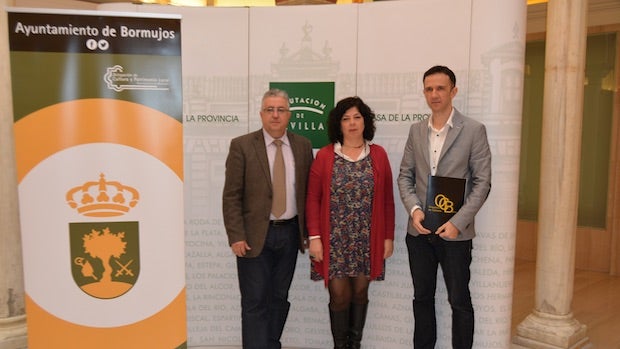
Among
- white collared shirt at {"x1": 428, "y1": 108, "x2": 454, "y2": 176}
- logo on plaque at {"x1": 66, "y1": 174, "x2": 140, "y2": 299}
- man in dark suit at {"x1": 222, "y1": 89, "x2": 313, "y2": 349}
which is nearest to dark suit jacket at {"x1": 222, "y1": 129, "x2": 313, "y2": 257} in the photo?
man in dark suit at {"x1": 222, "y1": 89, "x2": 313, "y2": 349}

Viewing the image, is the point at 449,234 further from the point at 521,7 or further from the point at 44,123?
the point at 44,123

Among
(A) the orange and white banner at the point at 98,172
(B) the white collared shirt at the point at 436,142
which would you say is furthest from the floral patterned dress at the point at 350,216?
(A) the orange and white banner at the point at 98,172

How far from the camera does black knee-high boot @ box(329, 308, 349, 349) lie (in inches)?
115

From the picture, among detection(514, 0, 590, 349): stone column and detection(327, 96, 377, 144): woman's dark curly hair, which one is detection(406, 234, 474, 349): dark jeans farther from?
detection(514, 0, 590, 349): stone column

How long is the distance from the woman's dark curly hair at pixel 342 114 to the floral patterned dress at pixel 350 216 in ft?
0.43

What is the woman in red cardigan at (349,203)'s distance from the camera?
9.07ft

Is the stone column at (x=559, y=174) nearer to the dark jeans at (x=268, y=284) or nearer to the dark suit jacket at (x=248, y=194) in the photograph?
the dark jeans at (x=268, y=284)

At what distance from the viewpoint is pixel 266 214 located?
8.89ft

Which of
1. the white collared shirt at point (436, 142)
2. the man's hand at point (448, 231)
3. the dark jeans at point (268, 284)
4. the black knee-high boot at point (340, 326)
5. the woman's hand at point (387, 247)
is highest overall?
the white collared shirt at point (436, 142)

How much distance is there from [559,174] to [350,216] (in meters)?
1.63

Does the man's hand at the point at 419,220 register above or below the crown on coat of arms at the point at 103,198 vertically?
below

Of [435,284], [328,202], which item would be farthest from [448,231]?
[328,202]

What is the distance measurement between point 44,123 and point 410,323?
7.69 ft

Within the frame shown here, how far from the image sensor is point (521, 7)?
9.31 feet
